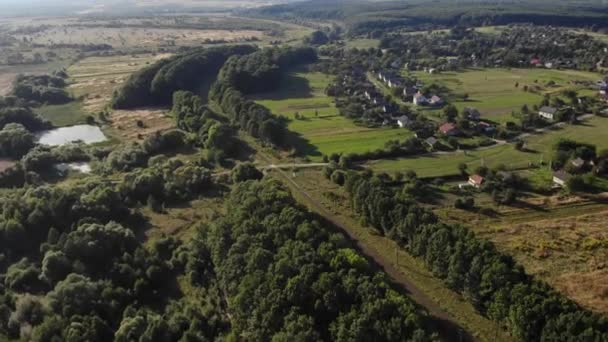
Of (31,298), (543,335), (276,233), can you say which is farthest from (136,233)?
Result: (543,335)

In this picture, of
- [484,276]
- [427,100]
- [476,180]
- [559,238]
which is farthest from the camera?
[427,100]

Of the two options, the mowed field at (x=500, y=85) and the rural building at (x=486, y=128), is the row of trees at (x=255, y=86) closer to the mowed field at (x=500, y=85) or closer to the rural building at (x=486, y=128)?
the rural building at (x=486, y=128)

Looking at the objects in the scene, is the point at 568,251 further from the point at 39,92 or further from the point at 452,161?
the point at 39,92

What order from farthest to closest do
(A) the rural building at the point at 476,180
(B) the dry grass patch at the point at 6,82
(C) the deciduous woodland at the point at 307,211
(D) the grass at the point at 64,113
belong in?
(B) the dry grass patch at the point at 6,82 < (D) the grass at the point at 64,113 < (A) the rural building at the point at 476,180 < (C) the deciduous woodland at the point at 307,211

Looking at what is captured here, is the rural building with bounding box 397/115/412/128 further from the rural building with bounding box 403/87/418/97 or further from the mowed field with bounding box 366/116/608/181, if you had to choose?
Answer: the rural building with bounding box 403/87/418/97

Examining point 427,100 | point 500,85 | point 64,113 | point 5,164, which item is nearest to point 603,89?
point 500,85

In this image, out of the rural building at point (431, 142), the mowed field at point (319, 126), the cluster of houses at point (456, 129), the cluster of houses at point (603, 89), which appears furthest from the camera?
the cluster of houses at point (603, 89)

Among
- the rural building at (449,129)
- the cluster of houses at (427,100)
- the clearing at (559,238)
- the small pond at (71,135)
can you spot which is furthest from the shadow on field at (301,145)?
the small pond at (71,135)
